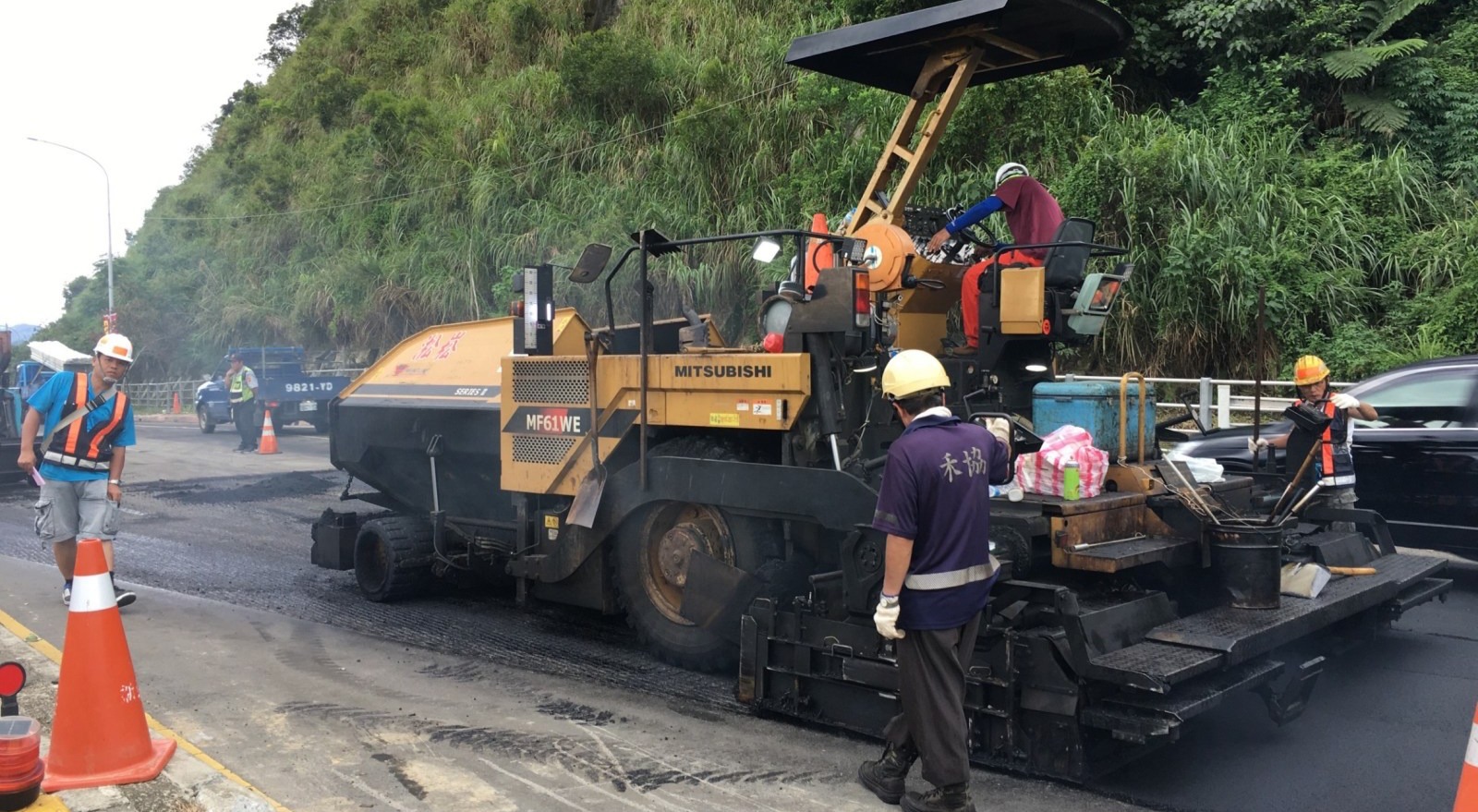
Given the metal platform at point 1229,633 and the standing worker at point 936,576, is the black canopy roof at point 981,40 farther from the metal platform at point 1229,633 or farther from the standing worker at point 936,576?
the metal platform at point 1229,633

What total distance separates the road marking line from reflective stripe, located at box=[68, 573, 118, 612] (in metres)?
0.44

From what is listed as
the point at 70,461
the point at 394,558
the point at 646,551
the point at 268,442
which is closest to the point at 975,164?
the point at 394,558

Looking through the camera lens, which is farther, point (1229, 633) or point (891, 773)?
point (1229, 633)

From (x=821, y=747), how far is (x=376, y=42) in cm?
3624

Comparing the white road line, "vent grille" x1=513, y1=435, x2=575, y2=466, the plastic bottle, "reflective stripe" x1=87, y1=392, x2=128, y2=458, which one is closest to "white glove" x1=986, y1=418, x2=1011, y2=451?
the plastic bottle

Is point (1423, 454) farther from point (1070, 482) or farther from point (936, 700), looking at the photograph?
point (936, 700)

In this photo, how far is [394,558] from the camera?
7.44 m

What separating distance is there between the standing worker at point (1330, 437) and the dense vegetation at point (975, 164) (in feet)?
24.2

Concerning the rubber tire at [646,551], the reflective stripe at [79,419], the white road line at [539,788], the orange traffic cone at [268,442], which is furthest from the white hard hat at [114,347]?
the orange traffic cone at [268,442]

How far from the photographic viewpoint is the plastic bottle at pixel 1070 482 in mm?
5055

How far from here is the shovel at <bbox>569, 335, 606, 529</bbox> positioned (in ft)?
20.8

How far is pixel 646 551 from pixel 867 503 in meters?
1.66

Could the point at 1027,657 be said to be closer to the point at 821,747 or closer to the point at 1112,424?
the point at 821,747

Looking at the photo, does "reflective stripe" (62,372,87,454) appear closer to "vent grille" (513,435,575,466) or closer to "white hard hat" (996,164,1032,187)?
"vent grille" (513,435,575,466)
